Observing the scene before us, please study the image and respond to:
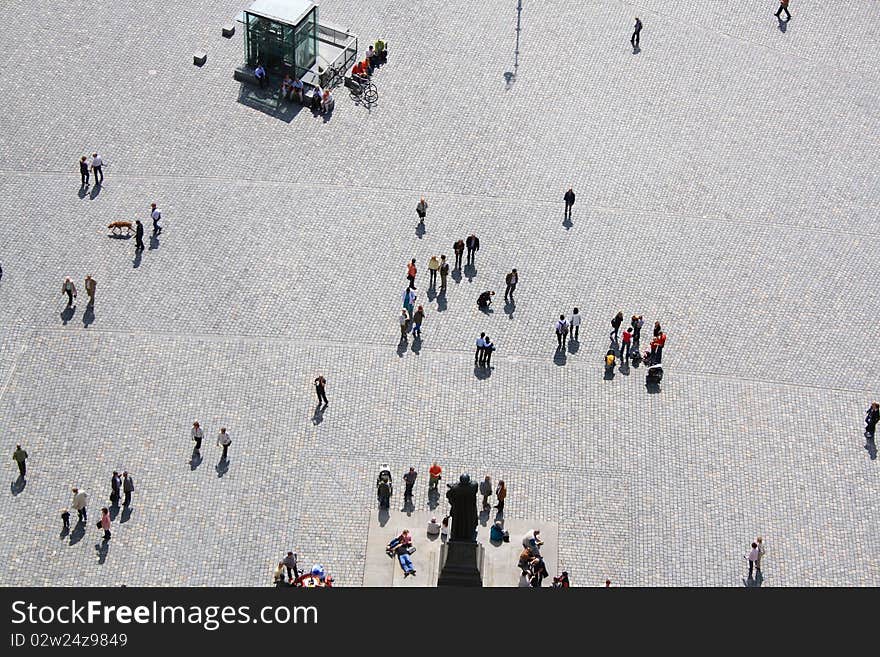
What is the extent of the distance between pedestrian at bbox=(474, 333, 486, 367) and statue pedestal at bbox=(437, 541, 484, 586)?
27.4 feet

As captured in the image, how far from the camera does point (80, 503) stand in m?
48.1

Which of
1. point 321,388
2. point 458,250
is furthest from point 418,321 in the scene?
point 321,388

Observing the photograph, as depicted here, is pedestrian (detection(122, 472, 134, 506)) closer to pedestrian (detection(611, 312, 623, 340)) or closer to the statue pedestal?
the statue pedestal

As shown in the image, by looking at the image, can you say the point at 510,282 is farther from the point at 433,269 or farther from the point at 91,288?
the point at 91,288

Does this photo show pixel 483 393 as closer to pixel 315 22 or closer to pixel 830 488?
pixel 830 488

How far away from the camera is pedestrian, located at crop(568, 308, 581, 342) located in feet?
177

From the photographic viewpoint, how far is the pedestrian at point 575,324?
54000mm

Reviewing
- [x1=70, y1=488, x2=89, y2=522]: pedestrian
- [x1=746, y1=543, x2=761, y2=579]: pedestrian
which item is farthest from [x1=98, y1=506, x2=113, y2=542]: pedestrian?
[x1=746, y1=543, x2=761, y2=579]: pedestrian

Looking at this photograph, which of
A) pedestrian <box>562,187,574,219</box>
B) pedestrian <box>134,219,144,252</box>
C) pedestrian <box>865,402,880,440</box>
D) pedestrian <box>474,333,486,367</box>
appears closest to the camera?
pedestrian <box>865,402,880,440</box>

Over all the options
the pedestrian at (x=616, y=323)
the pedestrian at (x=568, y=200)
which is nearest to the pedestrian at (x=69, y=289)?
the pedestrian at (x=568, y=200)

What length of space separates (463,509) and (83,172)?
20.8 m

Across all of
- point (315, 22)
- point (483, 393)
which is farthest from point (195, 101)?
point (483, 393)

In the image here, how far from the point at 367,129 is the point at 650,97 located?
10.3 meters

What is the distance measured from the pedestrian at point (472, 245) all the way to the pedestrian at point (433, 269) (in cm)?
113
